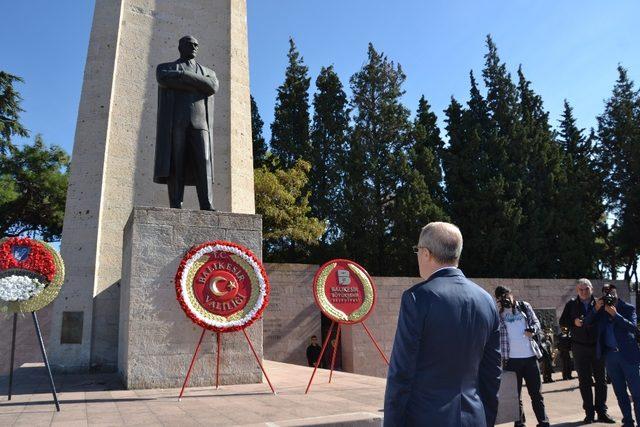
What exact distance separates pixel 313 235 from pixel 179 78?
1316 cm

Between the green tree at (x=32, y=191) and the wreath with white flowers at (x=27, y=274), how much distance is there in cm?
1909

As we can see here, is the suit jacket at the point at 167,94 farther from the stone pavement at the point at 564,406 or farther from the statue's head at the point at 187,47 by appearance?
the stone pavement at the point at 564,406

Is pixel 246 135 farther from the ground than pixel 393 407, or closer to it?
farther from the ground

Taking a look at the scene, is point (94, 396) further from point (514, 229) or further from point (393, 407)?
point (514, 229)

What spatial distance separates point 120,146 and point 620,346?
9709 mm

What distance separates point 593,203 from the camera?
27.4 m

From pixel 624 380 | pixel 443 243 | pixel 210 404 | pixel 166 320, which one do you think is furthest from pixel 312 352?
pixel 443 243

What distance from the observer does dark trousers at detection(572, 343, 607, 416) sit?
18.8 feet

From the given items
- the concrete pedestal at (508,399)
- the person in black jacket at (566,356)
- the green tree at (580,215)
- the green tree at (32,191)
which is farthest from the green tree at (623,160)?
the green tree at (32,191)

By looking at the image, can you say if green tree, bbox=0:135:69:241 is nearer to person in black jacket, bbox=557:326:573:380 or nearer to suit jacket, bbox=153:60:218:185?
suit jacket, bbox=153:60:218:185

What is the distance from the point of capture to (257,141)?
25625 mm

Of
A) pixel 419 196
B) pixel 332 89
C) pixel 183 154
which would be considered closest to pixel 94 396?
pixel 183 154

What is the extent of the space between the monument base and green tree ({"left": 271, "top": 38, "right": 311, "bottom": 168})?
1802 cm

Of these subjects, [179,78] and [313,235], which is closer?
[179,78]
